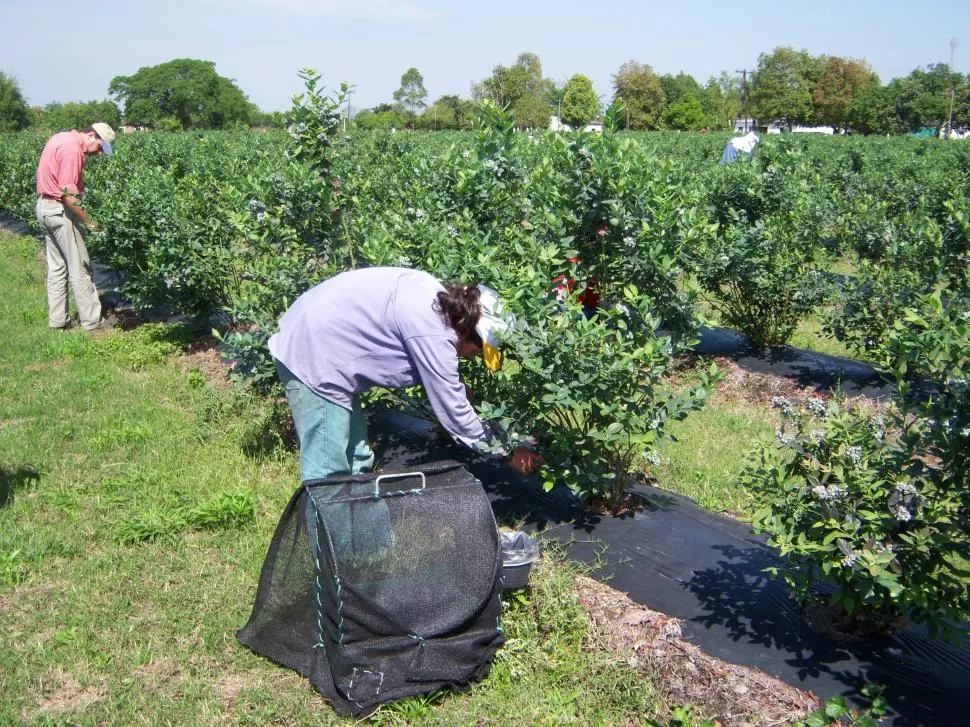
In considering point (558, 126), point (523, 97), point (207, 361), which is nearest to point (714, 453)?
point (558, 126)

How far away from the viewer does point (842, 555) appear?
9.02 ft

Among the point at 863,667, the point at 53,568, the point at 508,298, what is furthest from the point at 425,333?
the point at 53,568

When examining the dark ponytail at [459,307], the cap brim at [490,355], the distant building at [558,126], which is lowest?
the cap brim at [490,355]

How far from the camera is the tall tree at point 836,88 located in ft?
227

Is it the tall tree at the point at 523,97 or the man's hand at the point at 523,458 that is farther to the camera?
the tall tree at the point at 523,97

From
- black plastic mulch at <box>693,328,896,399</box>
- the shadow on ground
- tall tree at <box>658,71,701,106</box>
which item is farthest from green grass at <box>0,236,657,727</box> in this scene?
tall tree at <box>658,71,701,106</box>

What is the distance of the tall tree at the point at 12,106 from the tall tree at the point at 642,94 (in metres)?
45.5

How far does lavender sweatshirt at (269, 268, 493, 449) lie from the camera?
10.7ft

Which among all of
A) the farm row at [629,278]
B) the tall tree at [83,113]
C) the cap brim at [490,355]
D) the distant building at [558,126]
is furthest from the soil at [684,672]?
the tall tree at [83,113]

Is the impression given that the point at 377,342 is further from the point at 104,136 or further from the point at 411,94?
the point at 411,94

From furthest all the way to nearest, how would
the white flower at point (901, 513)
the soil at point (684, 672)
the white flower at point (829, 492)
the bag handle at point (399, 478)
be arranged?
the bag handle at point (399, 478), the soil at point (684, 672), the white flower at point (829, 492), the white flower at point (901, 513)

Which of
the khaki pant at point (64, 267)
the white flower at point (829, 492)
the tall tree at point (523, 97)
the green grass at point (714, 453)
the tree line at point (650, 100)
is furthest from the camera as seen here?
the tree line at point (650, 100)

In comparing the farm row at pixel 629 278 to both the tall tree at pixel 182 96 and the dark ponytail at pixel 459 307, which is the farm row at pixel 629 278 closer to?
the dark ponytail at pixel 459 307

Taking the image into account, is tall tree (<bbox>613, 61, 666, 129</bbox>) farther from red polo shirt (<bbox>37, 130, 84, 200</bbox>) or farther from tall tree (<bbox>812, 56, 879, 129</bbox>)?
red polo shirt (<bbox>37, 130, 84, 200</bbox>)
